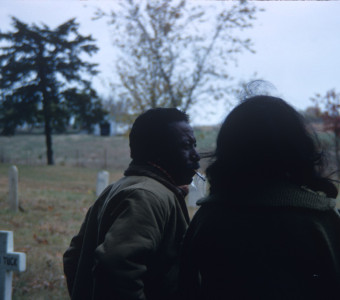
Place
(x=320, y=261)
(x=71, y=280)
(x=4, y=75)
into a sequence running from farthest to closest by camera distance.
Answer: (x=4, y=75) < (x=71, y=280) < (x=320, y=261)

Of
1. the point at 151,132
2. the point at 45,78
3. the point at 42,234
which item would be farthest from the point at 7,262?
the point at 45,78

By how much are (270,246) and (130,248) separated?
1.80 ft

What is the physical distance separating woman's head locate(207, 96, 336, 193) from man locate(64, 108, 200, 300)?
0.34 m

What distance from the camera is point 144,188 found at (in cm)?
205

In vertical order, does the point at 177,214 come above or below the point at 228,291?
above

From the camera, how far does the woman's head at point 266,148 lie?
1.70 m

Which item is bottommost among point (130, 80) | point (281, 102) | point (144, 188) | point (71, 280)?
point (71, 280)

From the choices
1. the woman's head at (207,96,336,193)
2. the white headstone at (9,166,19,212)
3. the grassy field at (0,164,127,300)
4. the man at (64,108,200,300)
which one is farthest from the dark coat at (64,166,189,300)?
the white headstone at (9,166,19,212)

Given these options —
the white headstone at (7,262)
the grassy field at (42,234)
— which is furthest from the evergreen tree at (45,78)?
the white headstone at (7,262)

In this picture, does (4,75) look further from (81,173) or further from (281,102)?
(281,102)


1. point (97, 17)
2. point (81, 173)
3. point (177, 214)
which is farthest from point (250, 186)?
point (81, 173)

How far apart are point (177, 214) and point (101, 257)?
0.43 m

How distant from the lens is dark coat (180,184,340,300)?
1.56 metres

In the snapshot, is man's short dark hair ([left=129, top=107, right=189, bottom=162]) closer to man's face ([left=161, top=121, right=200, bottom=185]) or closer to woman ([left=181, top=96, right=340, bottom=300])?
man's face ([left=161, top=121, right=200, bottom=185])
